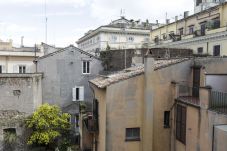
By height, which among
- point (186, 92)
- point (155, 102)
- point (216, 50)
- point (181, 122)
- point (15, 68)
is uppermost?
point (216, 50)

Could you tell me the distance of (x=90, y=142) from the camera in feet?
75.4

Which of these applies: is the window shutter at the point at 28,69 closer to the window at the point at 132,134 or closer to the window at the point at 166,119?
Answer: the window at the point at 132,134

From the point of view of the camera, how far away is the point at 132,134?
16047 millimetres

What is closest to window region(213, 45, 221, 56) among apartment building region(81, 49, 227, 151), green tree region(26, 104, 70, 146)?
apartment building region(81, 49, 227, 151)

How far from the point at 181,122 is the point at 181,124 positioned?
12 cm

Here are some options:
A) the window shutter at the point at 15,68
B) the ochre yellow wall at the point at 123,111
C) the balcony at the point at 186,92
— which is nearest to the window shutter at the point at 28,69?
the window shutter at the point at 15,68

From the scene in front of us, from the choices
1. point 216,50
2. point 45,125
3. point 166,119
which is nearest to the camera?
point 166,119

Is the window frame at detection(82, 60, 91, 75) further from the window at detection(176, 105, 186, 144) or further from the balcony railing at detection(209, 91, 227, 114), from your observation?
the balcony railing at detection(209, 91, 227, 114)

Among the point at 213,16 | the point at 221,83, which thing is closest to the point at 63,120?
the point at 221,83

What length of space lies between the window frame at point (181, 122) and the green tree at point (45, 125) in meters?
13.9

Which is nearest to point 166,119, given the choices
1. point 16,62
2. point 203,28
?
point 203,28

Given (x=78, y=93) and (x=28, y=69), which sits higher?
(x=28, y=69)

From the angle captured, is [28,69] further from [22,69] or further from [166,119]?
[166,119]

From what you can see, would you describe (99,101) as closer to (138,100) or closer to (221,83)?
(138,100)
